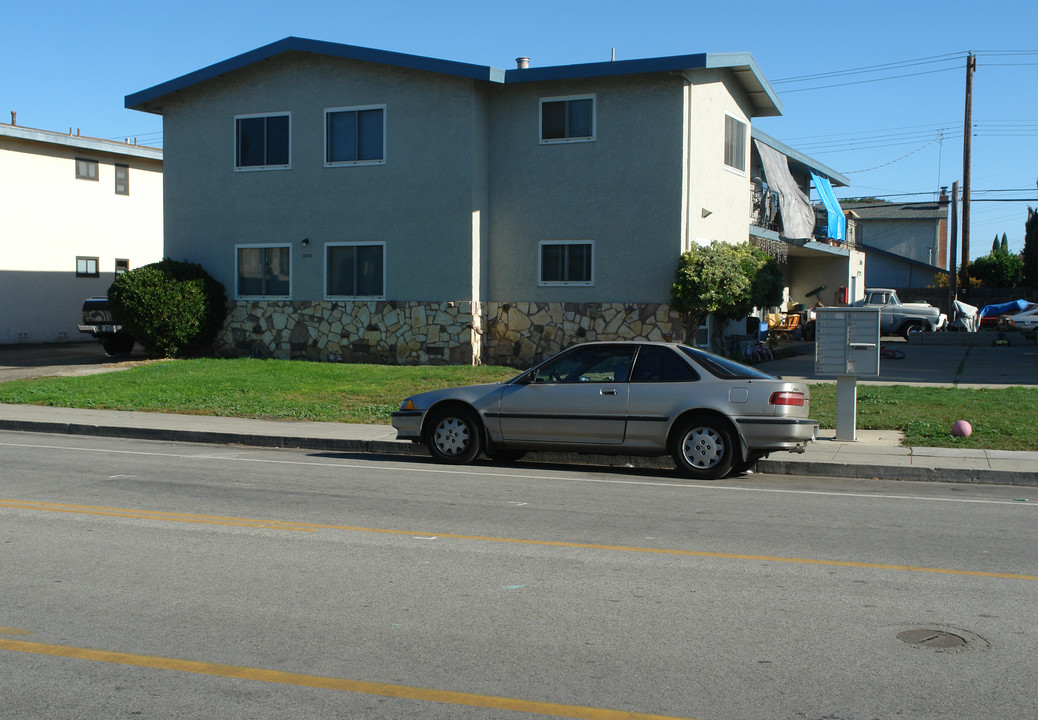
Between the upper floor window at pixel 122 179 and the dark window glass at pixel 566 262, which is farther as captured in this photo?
the upper floor window at pixel 122 179

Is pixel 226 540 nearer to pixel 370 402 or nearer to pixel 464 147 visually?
pixel 370 402

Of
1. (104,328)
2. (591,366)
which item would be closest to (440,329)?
(104,328)

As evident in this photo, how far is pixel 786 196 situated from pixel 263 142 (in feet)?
49.8

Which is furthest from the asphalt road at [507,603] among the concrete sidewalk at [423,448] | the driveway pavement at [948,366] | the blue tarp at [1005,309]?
the blue tarp at [1005,309]

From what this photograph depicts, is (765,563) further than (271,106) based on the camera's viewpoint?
No

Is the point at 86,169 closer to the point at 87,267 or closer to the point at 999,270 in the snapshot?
the point at 87,267

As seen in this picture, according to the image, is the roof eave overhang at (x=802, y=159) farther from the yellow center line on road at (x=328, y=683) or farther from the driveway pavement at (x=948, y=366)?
the yellow center line on road at (x=328, y=683)

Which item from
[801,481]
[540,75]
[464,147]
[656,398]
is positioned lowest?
[801,481]

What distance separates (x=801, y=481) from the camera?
1166 centimetres

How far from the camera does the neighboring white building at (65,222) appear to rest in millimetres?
32250

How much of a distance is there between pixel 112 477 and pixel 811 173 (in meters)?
30.8

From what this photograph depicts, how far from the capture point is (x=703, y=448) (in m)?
11.5

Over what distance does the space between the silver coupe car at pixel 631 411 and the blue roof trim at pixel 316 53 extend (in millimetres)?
12162

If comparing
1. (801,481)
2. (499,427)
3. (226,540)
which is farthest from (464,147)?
(226,540)
